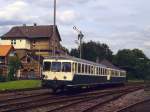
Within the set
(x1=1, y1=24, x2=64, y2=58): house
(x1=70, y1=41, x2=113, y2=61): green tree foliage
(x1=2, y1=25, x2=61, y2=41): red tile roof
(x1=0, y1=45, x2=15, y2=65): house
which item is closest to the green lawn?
(x1=0, y1=45, x2=15, y2=65): house

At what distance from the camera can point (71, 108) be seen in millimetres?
20172

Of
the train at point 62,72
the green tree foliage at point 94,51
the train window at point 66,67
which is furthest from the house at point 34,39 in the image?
the train window at point 66,67

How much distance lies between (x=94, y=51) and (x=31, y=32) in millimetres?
29740

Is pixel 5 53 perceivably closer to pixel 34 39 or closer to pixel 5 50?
pixel 5 50

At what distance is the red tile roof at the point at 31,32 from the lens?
109 metres

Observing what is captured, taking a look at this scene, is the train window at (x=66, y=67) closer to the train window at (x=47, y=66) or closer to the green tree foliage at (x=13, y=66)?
the train window at (x=47, y=66)

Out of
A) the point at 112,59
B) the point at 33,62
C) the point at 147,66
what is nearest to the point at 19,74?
the point at 33,62

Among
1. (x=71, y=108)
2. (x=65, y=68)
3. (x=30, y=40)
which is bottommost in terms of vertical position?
(x=71, y=108)

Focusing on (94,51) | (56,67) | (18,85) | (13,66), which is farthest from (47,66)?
(94,51)

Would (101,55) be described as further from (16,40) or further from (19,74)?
(19,74)

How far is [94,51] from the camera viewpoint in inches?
5330

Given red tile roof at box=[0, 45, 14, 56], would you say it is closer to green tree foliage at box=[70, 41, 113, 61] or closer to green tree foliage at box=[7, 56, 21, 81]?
green tree foliage at box=[7, 56, 21, 81]

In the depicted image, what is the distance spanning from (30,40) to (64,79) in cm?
8233

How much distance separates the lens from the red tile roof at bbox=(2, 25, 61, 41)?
109300 mm
